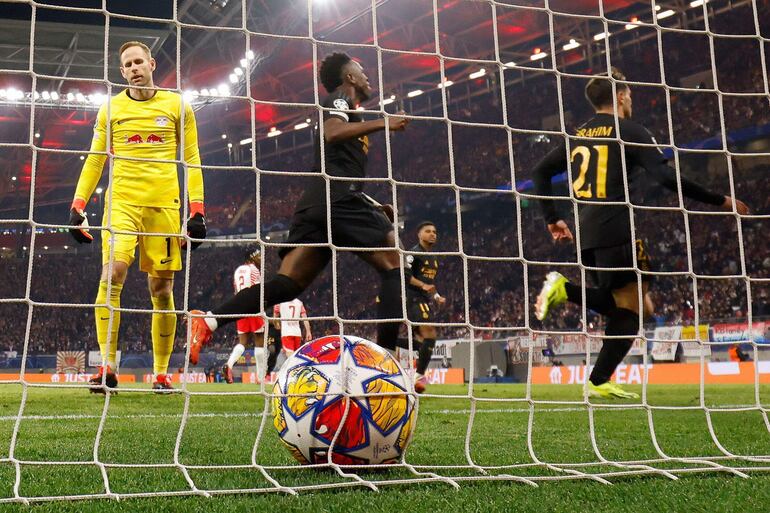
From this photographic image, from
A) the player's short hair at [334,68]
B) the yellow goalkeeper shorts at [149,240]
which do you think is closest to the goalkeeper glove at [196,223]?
the yellow goalkeeper shorts at [149,240]

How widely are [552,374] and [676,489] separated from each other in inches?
456

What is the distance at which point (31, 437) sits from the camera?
337 cm

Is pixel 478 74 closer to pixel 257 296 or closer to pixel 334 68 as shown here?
pixel 334 68

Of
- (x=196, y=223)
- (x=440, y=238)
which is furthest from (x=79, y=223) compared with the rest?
(x=440, y=238)

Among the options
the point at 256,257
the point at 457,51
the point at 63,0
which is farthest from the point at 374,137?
the point at 256,257

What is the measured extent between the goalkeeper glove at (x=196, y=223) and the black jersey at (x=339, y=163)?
52 centimetres

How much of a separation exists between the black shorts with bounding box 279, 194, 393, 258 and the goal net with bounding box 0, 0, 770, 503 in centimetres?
96

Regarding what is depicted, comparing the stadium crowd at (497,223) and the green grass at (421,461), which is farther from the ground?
the stadium crowd at (497,223)

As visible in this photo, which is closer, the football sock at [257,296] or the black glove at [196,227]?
the football sock at [257,296]

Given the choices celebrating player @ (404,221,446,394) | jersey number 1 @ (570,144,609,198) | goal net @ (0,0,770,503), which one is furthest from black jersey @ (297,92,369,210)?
celebrating player @ (404,221,446,394)

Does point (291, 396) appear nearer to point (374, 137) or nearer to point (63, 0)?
point (63, 0)

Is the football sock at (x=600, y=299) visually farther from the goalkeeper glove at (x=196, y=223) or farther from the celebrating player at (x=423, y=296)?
the goalkeeper glove at (x=196, y=223)

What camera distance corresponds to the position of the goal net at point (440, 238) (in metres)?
3.04

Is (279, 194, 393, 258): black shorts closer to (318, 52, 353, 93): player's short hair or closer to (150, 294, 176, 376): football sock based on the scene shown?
(318, 52, 353, 93): player's short hair
